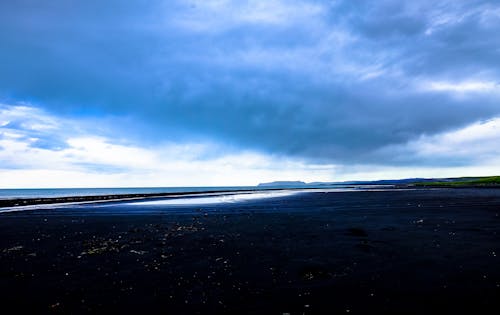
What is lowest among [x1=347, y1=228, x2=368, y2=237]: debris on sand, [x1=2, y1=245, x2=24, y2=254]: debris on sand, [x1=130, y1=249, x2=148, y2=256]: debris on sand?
[x1=347, y1=228, x2=368, y2=237]: debris on sand

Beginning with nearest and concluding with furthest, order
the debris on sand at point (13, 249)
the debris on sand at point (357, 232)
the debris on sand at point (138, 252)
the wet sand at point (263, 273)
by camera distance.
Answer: the wet sand at point (263, 273) → the debris on sand at point (138, 252) → the debris on sand at point (13, 249) → the debris on sand at point (357, 232)

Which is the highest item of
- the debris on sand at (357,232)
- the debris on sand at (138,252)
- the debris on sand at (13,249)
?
the debris on sand at (13,249)

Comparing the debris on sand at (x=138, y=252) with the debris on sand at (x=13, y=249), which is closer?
the debris on sand at (x=138, y=252)

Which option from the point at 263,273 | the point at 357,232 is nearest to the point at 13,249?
the point at 263,273

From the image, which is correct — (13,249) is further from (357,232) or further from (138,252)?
(357,232)

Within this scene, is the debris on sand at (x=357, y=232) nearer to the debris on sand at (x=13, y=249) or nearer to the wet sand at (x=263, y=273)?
the wet sand at (x=263, y=273)

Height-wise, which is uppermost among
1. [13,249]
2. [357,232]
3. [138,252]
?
[13,249]

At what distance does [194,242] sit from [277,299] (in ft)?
38.5

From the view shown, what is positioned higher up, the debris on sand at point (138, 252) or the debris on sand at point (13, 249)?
the debris on sand at point (13, 249)

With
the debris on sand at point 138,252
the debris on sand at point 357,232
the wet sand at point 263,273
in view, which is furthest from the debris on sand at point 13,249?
the debris on sand at point 357,232

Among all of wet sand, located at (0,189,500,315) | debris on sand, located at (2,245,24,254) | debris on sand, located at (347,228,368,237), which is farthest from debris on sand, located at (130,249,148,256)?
debris on sand, located at (347,228,368,237)

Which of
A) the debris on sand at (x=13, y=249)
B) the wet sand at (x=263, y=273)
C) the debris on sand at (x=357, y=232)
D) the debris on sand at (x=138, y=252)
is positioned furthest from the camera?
the debris on sand at (x=357, y=232)

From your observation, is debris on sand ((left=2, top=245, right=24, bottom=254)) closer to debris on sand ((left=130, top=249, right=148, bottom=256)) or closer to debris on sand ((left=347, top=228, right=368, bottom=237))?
debris on sand ((left=130, top=249, right=148, bottom=256))

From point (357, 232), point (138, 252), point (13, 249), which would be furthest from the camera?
point (357, 232)
